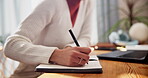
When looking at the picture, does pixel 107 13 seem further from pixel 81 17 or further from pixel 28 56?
pixel 28 56

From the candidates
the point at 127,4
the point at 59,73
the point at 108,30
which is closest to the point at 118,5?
the point at 127,4

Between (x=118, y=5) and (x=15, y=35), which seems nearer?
(x=15, y=35)

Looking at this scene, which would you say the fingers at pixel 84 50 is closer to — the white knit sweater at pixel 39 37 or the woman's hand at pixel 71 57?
the woman's hand at pixel 71 57

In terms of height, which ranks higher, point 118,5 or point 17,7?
point 17,7

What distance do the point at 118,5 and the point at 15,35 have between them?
7.03 ft

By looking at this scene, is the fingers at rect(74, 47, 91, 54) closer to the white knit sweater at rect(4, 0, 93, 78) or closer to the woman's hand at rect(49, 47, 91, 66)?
the woman's hand at rect(49, 47, 91, 66)

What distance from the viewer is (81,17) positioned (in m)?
1.27

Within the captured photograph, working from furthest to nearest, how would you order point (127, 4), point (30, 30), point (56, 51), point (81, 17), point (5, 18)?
1. point (127, 4)
2. point (5, 18)
3. point (81, 17)
4. point (30, 30)
5. point (56, 51)

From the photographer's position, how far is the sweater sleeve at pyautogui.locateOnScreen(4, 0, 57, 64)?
2.55 feet

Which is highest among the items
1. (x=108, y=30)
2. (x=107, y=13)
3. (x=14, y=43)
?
(x=14, y=43)

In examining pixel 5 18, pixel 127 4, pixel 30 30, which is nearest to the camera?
pixel 30 30

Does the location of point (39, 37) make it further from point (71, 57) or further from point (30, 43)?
point (71, 57)

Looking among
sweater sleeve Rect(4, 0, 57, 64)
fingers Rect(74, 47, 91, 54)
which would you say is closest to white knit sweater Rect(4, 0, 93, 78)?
sweater sleeve Rect(4, 0, 57, 64)

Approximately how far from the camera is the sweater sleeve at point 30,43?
78 centimetres
